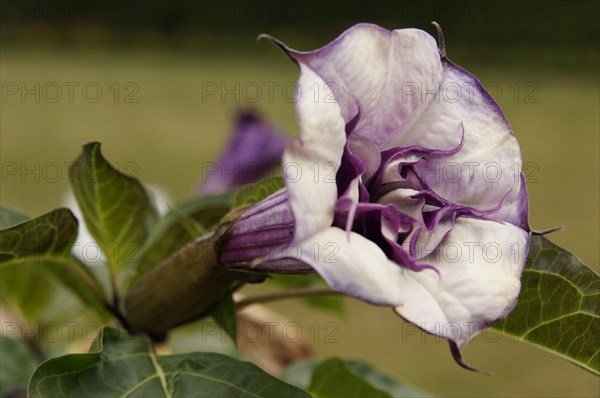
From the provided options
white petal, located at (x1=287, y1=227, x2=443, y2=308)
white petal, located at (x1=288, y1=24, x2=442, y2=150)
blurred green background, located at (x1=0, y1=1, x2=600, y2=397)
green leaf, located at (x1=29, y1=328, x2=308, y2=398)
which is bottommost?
blurred green background, located at (x1=0, y1=1, x2=600, y2=397)

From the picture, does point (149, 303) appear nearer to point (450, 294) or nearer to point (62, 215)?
point (62, 215)

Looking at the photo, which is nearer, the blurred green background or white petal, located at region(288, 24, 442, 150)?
white petal, located at region(288, 24, 442, 150)

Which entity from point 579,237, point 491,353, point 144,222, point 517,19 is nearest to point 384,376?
point 144,222


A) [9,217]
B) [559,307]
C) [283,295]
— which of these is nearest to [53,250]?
[9,217]

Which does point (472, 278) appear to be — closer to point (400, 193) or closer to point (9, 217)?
point (400, 193)

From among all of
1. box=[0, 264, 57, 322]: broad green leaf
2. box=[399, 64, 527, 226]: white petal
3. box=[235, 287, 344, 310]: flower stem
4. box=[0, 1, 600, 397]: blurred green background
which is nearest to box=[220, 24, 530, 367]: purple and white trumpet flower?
box=[399, 64, 527, 226]: white petal

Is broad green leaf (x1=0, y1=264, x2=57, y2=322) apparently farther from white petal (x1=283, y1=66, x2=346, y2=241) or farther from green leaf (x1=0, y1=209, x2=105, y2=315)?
white petal (x1=283, y1=66, x2=346, y2=241)

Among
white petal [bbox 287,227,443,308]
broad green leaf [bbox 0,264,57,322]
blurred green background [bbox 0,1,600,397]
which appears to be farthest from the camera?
blurred green background [bbox 0,1,600,397]

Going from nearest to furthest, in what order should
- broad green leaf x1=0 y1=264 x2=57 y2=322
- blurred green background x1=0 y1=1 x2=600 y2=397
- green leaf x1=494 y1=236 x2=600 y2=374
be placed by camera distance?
green leaf x1=494 y1=236 x2=600 y2=374, broad green leaf x1=0 y1=264 x2=57 y2=322, blurred green background x1=0 y1=1 x2=600 y2=397
